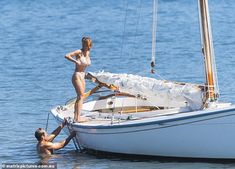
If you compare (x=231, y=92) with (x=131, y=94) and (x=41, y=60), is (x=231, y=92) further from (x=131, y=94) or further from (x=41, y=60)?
(x=41, y=60)

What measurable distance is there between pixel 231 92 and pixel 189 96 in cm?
740

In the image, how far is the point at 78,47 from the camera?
126 ft

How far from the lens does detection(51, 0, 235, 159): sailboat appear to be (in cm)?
1898

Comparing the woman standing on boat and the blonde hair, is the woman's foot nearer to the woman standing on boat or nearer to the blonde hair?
the woman standing on boat

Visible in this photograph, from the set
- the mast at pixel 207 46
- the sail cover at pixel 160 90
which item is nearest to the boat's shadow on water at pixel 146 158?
the sail cover at pixel 160 90

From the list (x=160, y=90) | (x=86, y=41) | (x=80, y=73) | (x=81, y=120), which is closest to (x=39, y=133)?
(x=81, y=120)

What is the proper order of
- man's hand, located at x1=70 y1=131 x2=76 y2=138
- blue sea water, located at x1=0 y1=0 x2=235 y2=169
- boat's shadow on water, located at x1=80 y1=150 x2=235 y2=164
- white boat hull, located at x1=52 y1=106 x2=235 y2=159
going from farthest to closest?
blue sea water, located at x1=0 y1=0 x2=235 y2=169, man's hand, located at x1=70 y1=131 x2=76 y2=138, boat's shadow on water, located at x1=80 y1=150 x2=235 y2=164, white boat hull, located at x1=52 y1=106 x2=235 y2=159

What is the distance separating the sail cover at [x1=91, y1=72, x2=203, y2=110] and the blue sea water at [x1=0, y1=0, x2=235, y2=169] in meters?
1.31

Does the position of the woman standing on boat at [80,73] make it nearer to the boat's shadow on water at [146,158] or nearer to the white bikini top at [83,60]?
the white bikini top at [83,60]

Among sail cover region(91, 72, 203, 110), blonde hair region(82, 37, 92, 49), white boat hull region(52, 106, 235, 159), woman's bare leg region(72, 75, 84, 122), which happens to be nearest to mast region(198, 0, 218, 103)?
sail cover region(91, 72, 203, 110)

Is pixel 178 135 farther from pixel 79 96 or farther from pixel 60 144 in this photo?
pixel 60 144

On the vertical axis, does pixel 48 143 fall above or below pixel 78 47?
below

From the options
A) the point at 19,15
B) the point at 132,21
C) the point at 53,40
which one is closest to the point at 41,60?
the point at 53,40

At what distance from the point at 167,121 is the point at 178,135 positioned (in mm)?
346
